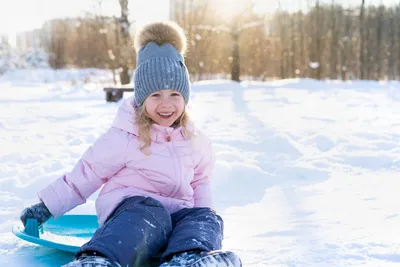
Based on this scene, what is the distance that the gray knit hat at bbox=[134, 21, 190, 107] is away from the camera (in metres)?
1.66

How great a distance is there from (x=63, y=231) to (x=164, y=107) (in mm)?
662

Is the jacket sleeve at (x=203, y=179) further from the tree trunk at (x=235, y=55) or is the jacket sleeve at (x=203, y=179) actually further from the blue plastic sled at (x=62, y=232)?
the tree trunk at (x=235, y=55)

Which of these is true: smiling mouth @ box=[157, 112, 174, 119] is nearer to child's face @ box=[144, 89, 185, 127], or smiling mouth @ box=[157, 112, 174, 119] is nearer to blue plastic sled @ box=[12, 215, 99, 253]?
child's face @ box=[144, 89, 185, 127]

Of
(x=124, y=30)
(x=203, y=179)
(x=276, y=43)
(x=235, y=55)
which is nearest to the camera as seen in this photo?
(x=203, y=179)

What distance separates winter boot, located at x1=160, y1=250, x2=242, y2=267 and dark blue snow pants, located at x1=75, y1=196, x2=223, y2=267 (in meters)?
0.02

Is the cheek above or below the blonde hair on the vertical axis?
above

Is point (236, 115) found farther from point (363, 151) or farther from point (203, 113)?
point (363, 151)

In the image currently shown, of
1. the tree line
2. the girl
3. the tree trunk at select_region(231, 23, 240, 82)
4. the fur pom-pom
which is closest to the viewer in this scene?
the girl

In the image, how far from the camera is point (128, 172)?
1630 millimetres

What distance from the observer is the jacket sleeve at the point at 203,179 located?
174 centimetres

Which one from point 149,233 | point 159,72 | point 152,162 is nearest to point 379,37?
point 159,72

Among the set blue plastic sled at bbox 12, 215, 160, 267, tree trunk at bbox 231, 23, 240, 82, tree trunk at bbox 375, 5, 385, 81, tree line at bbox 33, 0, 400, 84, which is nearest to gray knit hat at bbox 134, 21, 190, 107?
blue plastic sled at bbox 12, 215, 160, 267

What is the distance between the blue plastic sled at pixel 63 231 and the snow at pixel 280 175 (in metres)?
0.06

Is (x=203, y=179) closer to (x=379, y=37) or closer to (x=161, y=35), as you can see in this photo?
(x=161, y=35)
